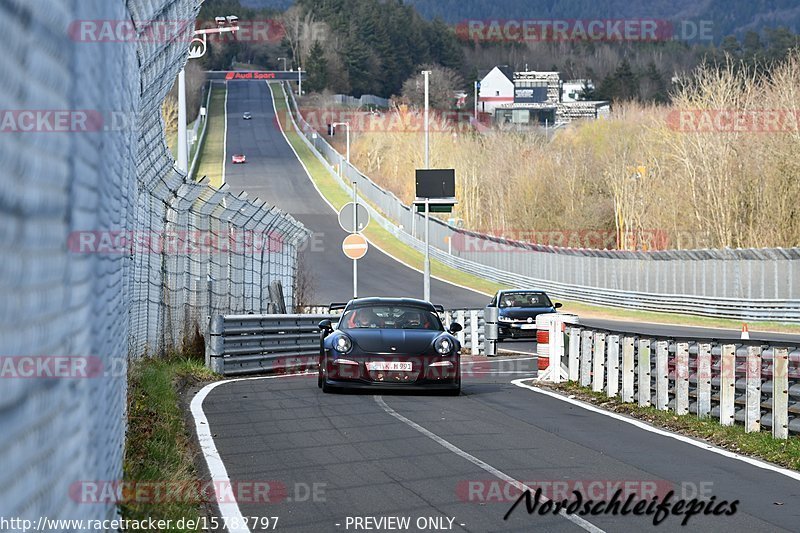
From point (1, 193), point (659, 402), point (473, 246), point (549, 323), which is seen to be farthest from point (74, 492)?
point (473, 246)

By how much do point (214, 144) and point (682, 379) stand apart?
11213cm

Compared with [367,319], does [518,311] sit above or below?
below

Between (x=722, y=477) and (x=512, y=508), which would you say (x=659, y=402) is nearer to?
(x=722, y=477)

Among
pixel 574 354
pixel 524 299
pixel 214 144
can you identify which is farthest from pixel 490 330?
pixel 214 144

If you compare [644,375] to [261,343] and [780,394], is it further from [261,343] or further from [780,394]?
[261,343]

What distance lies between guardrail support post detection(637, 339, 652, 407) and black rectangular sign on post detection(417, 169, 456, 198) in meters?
26.7

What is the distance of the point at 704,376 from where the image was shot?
46.5 feet

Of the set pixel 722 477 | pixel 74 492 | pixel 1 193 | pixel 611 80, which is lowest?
pixel 722 477

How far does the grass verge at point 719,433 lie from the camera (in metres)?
11.4

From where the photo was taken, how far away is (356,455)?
420 inches

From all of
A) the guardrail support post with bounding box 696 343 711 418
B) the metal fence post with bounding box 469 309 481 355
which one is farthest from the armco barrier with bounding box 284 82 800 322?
the guardrail support post with bounding box 696 343 711 418

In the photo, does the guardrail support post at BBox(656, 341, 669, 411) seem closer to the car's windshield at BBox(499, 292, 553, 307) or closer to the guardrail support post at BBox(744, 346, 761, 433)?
the guardrail support post at BBox(744, 346, 761, 433)

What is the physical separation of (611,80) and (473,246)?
129524mm

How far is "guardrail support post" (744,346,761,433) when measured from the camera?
507 inches
